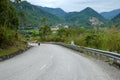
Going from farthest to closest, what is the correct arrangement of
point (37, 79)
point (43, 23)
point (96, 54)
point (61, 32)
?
1. point (43, 23)
2. point (61, 32)
3. point (96, 54)
4. point (37, 79)

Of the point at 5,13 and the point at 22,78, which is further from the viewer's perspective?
the point at 5,13

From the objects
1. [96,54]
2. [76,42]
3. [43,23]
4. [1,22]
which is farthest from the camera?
[43,23]

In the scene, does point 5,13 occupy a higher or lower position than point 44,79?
higher

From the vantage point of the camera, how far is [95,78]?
14.0m

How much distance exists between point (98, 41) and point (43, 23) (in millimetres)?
146378

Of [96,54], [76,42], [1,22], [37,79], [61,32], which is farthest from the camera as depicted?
[61,32]

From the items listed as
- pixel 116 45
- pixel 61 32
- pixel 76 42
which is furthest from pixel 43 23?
pixel 116 45

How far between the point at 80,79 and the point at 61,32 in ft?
436

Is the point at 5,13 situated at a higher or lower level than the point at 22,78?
higher

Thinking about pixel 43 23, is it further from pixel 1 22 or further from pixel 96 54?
pixel 96 54

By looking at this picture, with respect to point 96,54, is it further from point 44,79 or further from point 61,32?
point 61,32

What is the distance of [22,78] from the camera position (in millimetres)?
13758

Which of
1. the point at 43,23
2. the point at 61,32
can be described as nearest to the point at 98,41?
the point at 61,32

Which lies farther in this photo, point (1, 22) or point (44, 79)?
point (1, 22)
